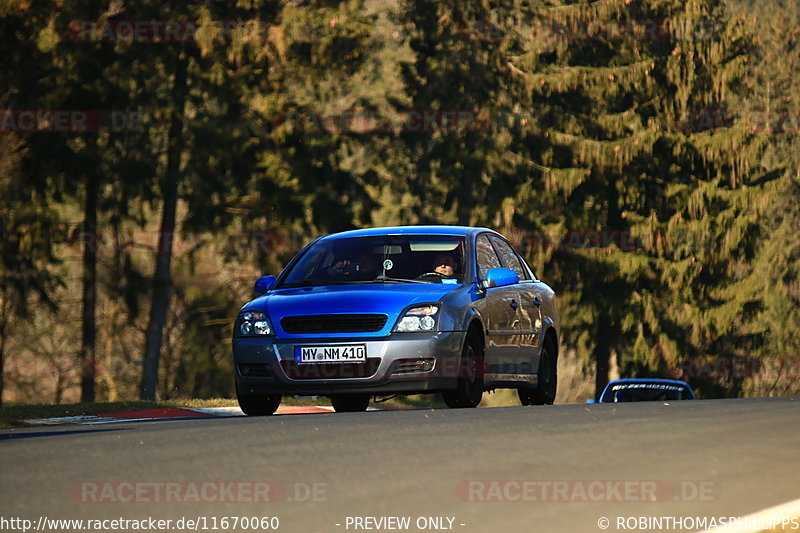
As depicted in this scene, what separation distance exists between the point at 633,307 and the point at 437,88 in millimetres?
9702

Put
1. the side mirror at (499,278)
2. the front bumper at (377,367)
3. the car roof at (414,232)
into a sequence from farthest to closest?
the car roof at (414,232) → the side mirror at (499,278) → the front bumper at (377,367)

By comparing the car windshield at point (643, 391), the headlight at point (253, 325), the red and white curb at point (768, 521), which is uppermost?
Result: the red and white curb at point (768, 521)

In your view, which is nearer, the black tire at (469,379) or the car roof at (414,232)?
the black tire at (469,379)

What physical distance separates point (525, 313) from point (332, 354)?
9.08 feet

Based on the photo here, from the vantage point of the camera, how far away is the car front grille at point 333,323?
12797mm

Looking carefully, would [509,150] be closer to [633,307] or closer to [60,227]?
[633,307]

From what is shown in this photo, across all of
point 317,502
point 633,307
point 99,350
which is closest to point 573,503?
point 317,502

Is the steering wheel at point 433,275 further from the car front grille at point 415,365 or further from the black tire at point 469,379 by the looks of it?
the car front grille at point 415,365

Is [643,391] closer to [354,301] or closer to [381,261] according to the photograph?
[381,261]

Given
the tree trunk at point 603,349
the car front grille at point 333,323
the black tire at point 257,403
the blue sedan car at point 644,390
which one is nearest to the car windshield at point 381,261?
the car front grille at point 333,323

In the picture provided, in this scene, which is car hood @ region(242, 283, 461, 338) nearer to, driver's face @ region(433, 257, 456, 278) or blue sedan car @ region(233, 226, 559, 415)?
blue sedan car @ region(233, 226, 559, 415)

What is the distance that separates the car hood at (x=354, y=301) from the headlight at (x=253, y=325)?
62mm

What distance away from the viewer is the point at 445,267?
45.7ft

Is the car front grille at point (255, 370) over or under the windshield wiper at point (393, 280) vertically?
under
